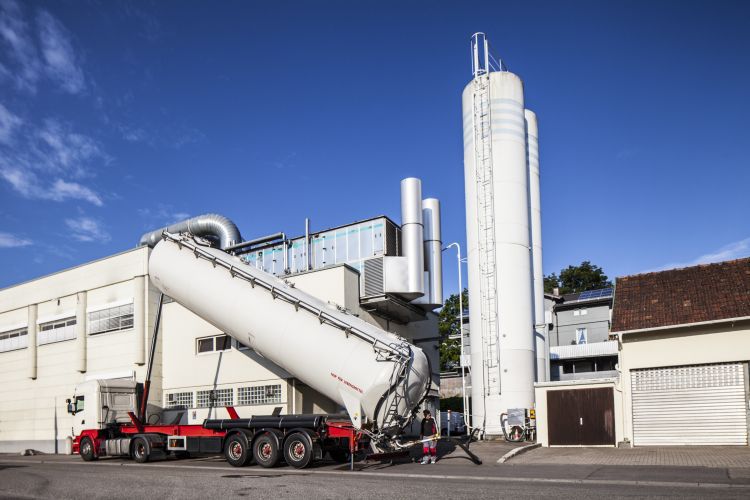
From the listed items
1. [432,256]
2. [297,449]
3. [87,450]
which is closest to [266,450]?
[297,449]

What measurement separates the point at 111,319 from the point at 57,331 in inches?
181

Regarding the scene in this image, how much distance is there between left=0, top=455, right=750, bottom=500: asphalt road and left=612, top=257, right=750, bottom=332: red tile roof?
6.93 meters

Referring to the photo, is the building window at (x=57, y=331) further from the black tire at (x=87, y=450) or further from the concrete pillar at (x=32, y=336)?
the black tire at (x=87, y=450)

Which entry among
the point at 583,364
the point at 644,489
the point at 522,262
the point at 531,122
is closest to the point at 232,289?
the point at 522,262

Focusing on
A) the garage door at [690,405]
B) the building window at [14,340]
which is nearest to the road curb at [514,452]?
the garage door at [690,405]

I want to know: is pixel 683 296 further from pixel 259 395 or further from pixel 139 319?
pixel 139 319

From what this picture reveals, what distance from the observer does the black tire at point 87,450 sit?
79.4ft

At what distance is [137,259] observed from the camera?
106 feet

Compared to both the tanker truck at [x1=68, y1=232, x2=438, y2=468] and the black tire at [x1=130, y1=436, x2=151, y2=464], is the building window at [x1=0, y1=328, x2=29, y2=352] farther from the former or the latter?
the black tire at [x1=130, y1=436, x2=151, y2=464]

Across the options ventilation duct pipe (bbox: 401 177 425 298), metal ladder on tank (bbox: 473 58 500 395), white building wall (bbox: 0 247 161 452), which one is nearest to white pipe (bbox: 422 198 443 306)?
ventilation duct pipe (bbox: 401 177 425 298)

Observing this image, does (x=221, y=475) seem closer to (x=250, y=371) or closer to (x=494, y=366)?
(x=250, y=371)

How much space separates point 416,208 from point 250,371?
31.8 feet

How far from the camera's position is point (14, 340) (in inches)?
1495

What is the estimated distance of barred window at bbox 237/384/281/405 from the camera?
27.0 m
